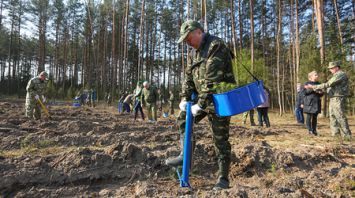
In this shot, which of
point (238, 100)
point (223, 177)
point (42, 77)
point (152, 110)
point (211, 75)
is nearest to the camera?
point (238, 100)

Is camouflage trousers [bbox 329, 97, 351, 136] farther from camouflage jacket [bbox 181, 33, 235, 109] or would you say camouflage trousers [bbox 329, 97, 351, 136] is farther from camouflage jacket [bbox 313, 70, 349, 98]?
camouflage jacket [bbox 181, 33, 235, 109]

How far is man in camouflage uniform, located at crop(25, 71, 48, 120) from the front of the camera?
8.63 meters

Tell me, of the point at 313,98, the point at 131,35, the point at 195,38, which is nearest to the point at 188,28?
the point at 195,38

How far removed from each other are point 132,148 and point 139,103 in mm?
7757

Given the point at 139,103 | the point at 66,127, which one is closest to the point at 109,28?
the point at 139,103

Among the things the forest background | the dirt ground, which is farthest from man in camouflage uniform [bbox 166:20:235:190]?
the forest background

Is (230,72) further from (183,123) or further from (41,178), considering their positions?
(41,178)

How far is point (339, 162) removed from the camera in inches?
147

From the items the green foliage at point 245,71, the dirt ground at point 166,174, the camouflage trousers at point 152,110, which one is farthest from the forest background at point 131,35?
the dirt ground at point 166,174

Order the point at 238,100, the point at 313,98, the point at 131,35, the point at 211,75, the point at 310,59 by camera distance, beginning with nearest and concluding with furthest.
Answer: the point at 238,100
the point at 211,75
the point at 313,98
the point at 310,59
the point at 131,35

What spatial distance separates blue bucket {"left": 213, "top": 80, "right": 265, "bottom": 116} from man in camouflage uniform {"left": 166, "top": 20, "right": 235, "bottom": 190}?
0.18 meters

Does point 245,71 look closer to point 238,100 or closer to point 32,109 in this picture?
point 32,109

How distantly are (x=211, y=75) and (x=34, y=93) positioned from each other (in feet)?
26.6

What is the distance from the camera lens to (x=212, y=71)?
2.58 meters
